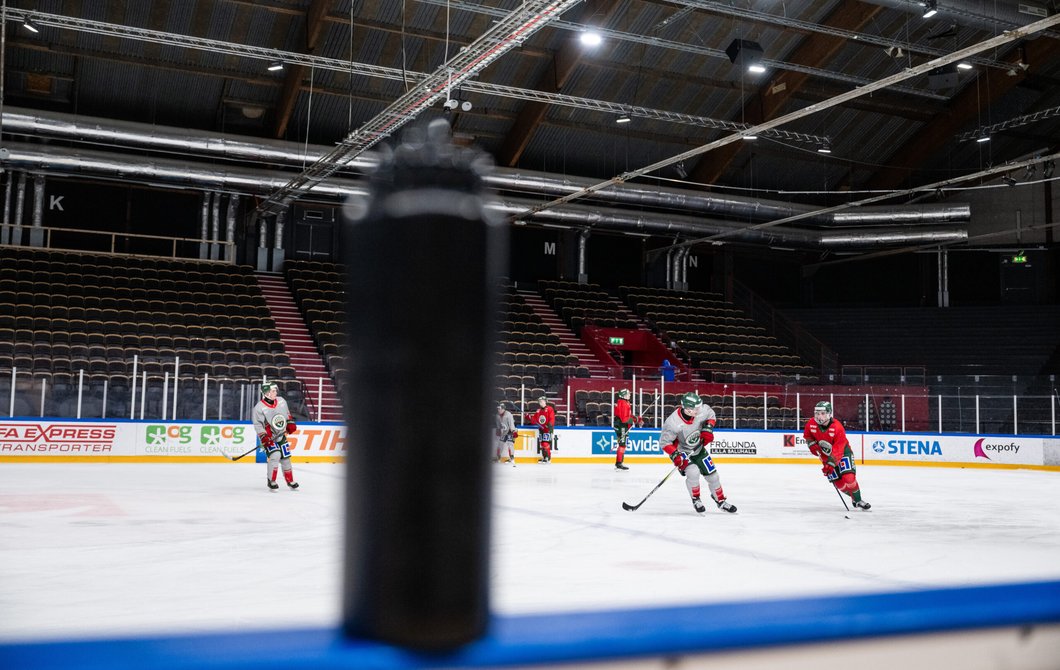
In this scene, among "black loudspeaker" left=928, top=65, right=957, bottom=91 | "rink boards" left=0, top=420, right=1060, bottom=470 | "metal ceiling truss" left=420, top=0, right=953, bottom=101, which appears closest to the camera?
"rink boards" left=0, top=420, right=1060, bottom=470

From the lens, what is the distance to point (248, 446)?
1675 centimetres

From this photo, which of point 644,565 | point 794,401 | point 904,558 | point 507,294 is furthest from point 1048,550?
point 507,294

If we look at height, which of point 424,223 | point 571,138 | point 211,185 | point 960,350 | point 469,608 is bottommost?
point 469,608

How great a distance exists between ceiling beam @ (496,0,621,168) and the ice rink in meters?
11.4

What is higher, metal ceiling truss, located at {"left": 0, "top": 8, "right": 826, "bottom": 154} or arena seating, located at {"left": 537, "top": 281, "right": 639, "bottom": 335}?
metal ceiling truss, located at {"left": 0, "top": 8, "right": 826, "bottom": 154}

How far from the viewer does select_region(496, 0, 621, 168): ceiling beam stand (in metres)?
19.9

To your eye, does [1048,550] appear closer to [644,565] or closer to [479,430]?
[644,565]

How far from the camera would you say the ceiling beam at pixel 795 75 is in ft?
68.4

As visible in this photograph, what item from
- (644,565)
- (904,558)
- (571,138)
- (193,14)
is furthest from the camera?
(571,138)

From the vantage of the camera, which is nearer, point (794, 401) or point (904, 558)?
point (904, 558)

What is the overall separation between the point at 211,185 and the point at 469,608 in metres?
22.7

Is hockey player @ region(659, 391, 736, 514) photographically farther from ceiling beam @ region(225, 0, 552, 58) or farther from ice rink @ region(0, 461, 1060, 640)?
ceiling beam @ region(225, 0, 552, 58)

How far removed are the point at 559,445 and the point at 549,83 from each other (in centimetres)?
894

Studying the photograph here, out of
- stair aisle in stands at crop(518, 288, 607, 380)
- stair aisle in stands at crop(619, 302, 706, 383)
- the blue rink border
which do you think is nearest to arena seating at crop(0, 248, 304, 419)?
stair aisle in stands at crop(518, 288, 607, 380)
